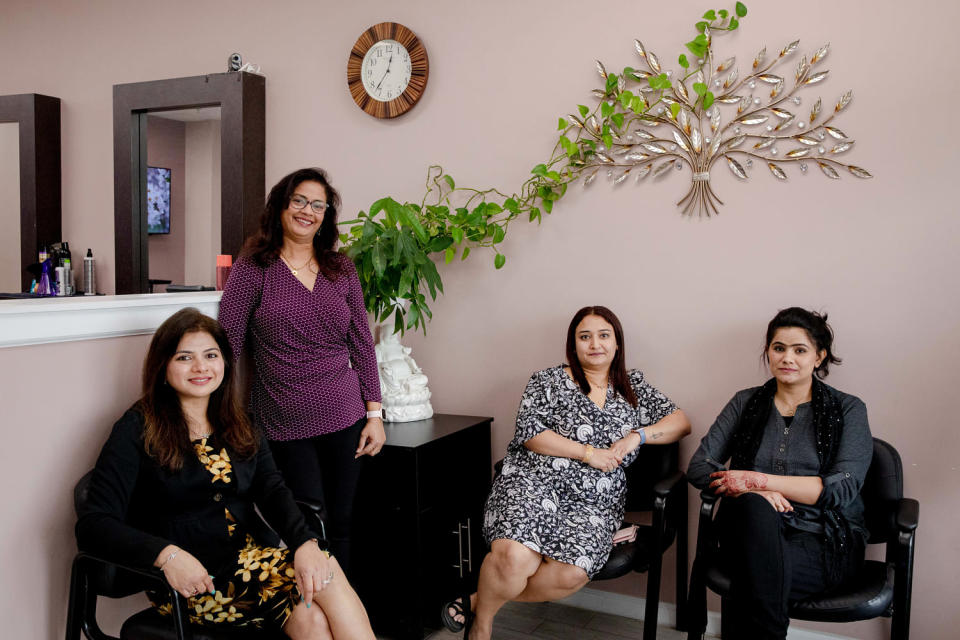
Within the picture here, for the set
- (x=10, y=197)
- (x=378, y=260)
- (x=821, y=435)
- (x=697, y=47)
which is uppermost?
(x=697, y=47)

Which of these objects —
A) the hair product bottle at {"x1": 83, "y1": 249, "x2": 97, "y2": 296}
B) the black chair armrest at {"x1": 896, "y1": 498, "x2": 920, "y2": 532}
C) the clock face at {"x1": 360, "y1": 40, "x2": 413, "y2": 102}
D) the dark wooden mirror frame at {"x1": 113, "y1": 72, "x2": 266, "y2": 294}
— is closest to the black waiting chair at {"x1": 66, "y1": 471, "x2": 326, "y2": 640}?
the black chair armrest at {"x1": 896, "y1": 498, "x2": 920, "y2": 532}

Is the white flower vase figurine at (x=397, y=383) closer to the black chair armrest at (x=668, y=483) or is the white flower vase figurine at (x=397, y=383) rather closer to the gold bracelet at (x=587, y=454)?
the gold bracelet at (x=587, y=454)

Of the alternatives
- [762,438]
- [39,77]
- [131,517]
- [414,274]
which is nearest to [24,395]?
[131,517]

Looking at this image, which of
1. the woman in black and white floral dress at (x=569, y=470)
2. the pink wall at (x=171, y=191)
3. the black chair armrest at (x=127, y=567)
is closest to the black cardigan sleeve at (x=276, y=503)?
the black chair armrest at (x=127, y=567)

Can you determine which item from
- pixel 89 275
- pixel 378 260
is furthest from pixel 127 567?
pixel 89 275

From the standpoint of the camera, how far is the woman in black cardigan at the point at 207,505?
6.26 ft

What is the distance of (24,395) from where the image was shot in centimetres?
191

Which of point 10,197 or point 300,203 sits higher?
point 10,197

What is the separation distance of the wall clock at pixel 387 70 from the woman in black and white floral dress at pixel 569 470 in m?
1.23

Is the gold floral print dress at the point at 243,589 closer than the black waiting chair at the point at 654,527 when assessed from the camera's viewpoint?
Yes

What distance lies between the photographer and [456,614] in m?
2.69

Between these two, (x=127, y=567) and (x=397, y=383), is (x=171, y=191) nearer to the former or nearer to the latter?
(x=397, y=383)

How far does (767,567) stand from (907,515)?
1.41 feet

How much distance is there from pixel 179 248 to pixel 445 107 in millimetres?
1521
